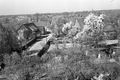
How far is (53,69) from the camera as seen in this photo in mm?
13352

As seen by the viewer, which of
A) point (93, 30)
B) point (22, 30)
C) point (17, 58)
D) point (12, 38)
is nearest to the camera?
point (17, 58)

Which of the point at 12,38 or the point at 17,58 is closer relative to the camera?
the point at 17,58

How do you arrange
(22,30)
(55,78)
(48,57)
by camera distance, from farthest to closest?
(22,30), (48,57), (55,78)

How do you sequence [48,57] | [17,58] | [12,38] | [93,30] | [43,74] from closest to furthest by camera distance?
[43,74] → [17,58] → [48,57] → [12,38] → [93,30]

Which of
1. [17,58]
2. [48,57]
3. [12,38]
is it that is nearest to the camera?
[17,58]

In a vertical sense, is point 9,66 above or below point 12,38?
below

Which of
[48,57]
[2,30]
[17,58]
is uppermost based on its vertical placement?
[2,30]

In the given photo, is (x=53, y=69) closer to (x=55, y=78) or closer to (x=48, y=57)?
(x=55, y=78)

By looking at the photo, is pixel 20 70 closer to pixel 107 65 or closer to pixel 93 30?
pixel 107 65

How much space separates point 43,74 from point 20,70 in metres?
1.96

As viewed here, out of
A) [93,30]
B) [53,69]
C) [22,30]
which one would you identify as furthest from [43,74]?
[22,30]

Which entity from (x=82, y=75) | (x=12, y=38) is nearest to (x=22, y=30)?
(x=12, y=38)

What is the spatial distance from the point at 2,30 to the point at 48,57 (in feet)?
20.7

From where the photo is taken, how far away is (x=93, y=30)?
925 inches
